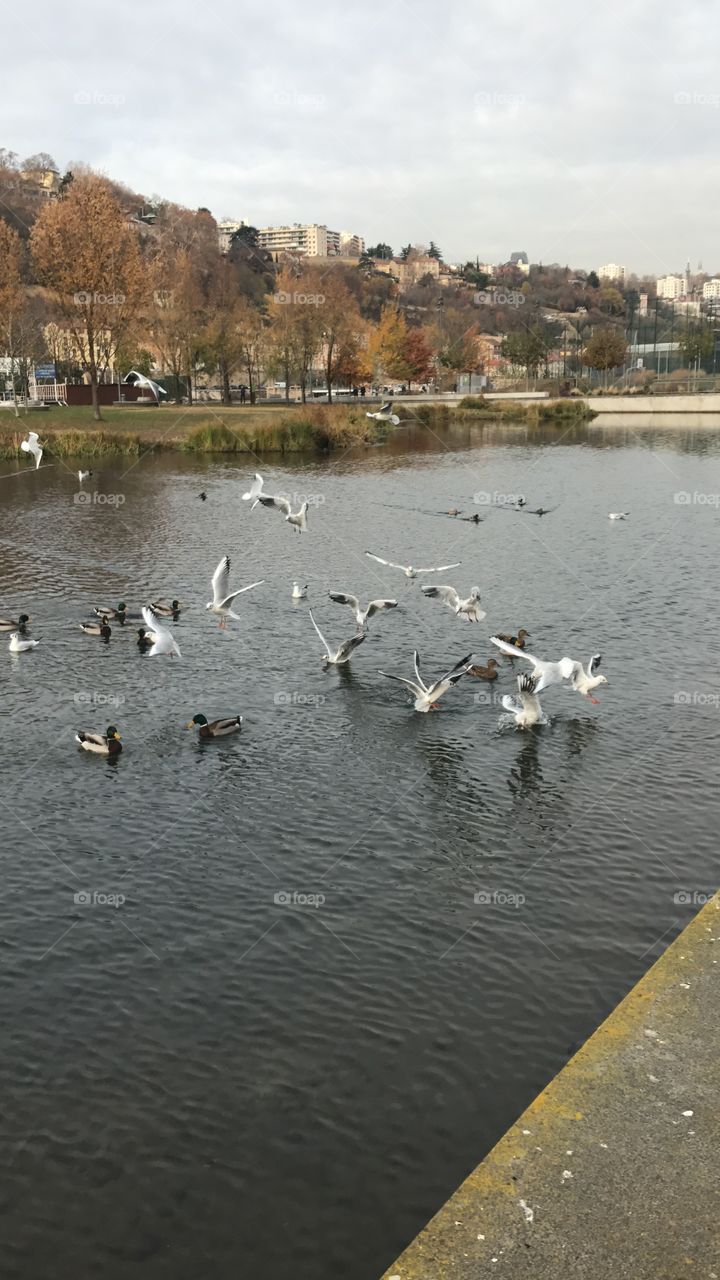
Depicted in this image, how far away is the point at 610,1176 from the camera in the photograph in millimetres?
8039

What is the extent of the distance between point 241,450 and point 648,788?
198 feet

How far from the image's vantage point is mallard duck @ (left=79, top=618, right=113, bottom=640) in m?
28.0

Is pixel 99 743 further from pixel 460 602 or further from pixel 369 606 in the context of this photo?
pixel 460 602

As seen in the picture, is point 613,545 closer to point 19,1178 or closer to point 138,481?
point 138,481

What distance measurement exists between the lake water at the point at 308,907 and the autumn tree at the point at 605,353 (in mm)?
135522

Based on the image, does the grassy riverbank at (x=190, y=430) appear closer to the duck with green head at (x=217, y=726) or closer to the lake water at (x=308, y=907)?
the lake water at (x=308, y=907)

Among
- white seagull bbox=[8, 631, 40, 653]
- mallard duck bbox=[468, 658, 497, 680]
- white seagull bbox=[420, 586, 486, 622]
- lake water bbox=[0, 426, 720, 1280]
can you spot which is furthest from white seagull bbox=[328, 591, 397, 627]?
white seagull bbox=[8, 631, 40, 653]

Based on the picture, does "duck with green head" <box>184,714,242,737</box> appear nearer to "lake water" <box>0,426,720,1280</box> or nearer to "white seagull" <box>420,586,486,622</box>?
"lake water" <box>0,426,720,1280</box>

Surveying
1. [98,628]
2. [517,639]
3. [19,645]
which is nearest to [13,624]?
[19,645]

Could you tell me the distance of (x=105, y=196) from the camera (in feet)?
258

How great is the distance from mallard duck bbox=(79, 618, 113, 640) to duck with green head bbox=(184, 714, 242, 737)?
775cm

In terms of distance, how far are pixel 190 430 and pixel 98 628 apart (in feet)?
170

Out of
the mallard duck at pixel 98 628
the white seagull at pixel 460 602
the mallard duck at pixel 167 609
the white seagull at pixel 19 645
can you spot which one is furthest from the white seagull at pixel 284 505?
the white seagull at pixel 19 645

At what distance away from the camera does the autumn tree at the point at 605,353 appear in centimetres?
15812
